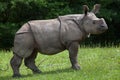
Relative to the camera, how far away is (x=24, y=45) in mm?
9391

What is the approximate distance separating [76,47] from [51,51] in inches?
22.3

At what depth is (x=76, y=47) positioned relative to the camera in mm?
9570

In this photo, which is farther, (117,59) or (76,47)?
(117,59)

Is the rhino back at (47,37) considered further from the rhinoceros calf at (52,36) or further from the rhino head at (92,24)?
the rhino head at (92,24)

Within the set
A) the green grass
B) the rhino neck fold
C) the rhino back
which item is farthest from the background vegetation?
the rhino back

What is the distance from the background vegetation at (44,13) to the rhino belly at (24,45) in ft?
38.4

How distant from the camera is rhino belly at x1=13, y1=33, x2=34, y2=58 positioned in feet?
30.8

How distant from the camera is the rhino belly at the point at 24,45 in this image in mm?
9398

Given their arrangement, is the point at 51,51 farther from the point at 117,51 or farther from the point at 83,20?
the point at 117,51

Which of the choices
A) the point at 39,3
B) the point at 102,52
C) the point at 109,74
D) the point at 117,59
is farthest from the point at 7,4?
the point at 109,74

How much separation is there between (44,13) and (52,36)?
13403 mm

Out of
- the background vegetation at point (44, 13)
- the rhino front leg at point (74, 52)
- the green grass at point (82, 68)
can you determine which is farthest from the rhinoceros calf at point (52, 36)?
the background vegetation at point (44, 13)

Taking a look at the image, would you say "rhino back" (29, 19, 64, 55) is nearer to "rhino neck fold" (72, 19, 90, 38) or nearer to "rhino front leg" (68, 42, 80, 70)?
"rhino front leg" (68, 42, 80, 70)

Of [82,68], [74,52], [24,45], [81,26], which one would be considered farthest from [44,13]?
[24,45]
